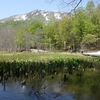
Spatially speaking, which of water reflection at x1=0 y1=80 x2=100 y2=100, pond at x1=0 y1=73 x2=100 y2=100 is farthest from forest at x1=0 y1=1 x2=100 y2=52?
water reflection at x1=0 y1=80 x2=100 y2=100

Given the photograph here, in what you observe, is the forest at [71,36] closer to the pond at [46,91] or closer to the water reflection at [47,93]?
the pond at [46,91]

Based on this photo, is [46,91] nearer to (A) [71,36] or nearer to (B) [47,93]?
(B) [47,93]

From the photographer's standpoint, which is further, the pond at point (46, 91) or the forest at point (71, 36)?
the forest at point (71, 36)

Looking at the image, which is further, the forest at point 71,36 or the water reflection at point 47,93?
the forest at point 71,36

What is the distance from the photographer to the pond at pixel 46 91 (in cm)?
713

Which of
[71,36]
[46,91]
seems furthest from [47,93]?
[71,36]

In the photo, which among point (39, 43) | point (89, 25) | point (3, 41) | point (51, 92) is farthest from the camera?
point (3, 41)

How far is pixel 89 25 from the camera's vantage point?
135 feet

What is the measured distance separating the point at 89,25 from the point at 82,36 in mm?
2765

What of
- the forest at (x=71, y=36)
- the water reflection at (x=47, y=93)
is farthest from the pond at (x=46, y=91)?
the forest at (x=71, y=36)

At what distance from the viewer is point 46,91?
311 inches

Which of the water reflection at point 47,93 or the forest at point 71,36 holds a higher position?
the forest at point 71,36

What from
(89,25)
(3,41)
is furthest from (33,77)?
(3,41)

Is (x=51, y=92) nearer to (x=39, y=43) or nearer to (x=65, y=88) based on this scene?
(x=65, y=88)
